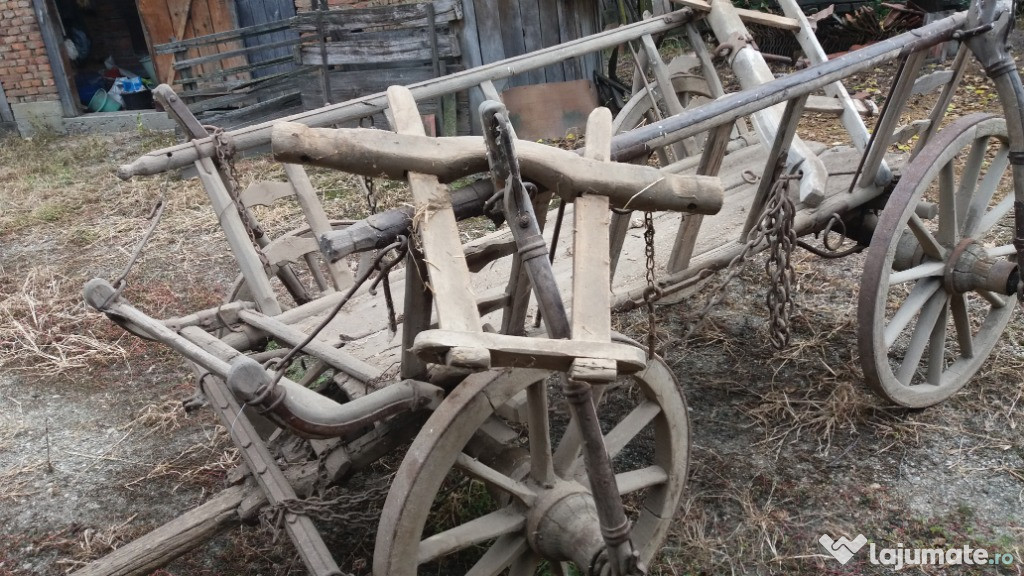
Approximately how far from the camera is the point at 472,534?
2369 millimetres

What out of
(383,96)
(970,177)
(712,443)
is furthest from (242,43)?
(970,177)

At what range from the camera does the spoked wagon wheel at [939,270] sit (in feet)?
9.80

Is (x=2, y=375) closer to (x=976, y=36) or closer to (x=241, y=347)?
(x=241, y=347)

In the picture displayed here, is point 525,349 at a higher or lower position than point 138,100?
higher

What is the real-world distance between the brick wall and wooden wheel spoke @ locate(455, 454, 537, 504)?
378 inches

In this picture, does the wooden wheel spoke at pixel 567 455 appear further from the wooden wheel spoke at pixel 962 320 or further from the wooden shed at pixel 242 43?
the wooden shed at pixel 242 43

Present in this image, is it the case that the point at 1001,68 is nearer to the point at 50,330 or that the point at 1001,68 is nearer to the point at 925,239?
the point at 925,239

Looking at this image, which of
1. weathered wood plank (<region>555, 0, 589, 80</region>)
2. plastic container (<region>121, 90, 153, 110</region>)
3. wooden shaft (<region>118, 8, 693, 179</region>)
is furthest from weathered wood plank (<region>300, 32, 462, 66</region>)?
wooden shaft (<region>118, 8, 693, 179</region>)

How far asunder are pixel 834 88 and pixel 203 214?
480cm

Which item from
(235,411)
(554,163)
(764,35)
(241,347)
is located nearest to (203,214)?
(241,347)

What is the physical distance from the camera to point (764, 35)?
29.8ft

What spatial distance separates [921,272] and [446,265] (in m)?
2.32

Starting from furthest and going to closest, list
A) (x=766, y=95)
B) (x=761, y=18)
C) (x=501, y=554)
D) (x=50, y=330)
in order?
1. (x=50, y=330)
2. (x=761, y=18)
3. (x=766, y=95)
4. (x=501, y=554)

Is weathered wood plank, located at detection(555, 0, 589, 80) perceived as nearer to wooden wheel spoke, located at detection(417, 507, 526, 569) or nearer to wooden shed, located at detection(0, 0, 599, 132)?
wooden shed, located at detection(0, 0, 599, 132)
